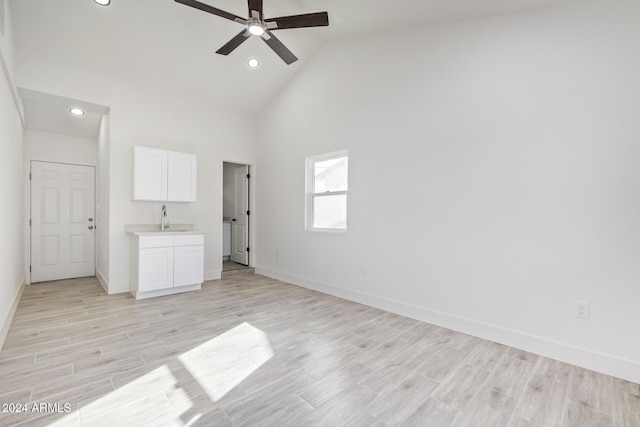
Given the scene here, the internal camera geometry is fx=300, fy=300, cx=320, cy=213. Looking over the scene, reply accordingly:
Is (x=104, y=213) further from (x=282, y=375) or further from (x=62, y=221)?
(x=282, y=375)

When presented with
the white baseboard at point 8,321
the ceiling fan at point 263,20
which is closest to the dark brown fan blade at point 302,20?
the ceiling fan at point 263,20

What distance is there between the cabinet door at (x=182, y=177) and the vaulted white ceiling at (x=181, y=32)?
1.06 meters

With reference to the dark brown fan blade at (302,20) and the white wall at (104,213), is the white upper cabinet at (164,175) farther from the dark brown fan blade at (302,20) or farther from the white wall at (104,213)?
the dark brown fan blade at (302,20)

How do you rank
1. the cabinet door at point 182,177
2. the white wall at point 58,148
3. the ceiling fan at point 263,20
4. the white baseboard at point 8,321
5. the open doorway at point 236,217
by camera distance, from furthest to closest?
the open doorway at point 236,217 < the white wall at point 58,148 < the cabinet door at point 182,177 < the ceiling fan at point 263,20 < the white baseboard at point 8,321

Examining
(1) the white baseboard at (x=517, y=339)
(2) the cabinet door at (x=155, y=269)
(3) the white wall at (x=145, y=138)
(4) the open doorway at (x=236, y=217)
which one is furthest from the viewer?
(4) the open doorway at (x=236, y=217)

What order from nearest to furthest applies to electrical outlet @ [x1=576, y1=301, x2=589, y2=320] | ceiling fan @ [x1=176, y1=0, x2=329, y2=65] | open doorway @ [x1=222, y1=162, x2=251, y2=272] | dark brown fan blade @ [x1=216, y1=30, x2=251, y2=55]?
electrical outlet @ [x1=576, y1=301, x2=589, y2=320], ceiling fan @ [x1=176, y1=0, x2=329, y2=65], dark brown fan blade @ [x1=216, y1=30, x2=251, y2=55], open doorway @ [x1=222, y1=162, x2=251, y2=272]

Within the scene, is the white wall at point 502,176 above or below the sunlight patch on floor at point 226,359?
above

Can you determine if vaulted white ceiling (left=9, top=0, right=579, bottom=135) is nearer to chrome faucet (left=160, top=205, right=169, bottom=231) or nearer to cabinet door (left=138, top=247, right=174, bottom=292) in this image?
chrome faucet (left=160, top=205, right=169, bottom=231)

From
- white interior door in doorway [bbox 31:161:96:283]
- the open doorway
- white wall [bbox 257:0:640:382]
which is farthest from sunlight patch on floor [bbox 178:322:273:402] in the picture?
white interior door in doorway [bbox 31:161:96:283]

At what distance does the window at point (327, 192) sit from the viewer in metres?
4.29

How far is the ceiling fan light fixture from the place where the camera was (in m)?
2.82

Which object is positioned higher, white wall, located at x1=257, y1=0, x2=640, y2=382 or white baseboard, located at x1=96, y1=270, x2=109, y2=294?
white wall, located at x1=257, y1=0, x2=640, y2=382

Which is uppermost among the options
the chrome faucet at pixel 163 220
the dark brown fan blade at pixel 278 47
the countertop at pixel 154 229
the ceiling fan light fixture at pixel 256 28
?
the dark brown fan blade at pixel 278 47

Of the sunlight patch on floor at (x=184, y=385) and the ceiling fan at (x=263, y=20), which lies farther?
the ceiling fan at (x=263, y=20)
